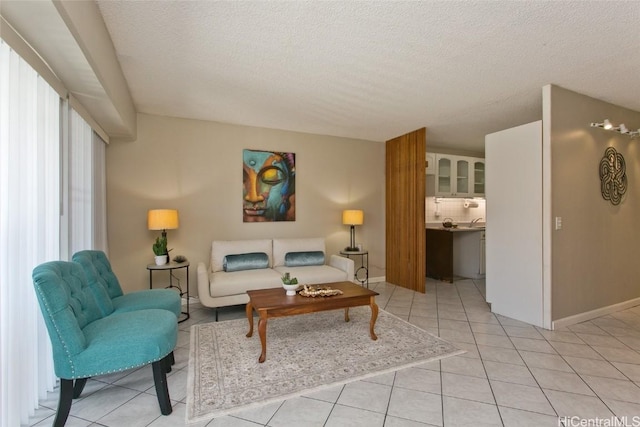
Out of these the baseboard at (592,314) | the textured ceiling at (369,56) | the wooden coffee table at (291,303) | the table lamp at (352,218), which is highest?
the textured ceiling at (369,56)

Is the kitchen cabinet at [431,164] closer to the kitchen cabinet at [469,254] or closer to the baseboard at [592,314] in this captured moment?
the kitchen cabinet at [469,254]

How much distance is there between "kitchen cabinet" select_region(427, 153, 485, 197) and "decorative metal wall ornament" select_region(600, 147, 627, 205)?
238 cm

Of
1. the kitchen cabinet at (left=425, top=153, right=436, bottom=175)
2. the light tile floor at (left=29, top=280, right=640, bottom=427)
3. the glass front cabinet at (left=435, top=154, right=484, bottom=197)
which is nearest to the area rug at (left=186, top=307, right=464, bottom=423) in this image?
the light tile floor at (left=29, top=280, right=640, bottom=427)

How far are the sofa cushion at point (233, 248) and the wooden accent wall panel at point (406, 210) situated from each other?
85.4 inches

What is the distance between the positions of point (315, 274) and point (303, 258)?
1.52 ft

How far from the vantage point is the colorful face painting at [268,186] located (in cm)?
447

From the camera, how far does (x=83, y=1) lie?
165 cm

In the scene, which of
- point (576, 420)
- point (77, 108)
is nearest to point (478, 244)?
point (576, 420)

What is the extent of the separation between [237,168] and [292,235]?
1.33 metres

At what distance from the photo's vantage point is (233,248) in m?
4.09

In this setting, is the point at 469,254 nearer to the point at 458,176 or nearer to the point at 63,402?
the point at 458,176

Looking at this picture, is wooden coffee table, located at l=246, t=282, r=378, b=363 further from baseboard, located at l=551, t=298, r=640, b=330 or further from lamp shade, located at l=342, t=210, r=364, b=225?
baseboard, located at l=551, t=298, r=640, b=330

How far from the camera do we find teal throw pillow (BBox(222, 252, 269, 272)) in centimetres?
390

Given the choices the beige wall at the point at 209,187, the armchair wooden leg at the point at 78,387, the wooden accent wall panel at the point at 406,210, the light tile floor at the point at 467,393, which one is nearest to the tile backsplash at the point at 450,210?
the wooden accent wall panel at the point at 406,210
